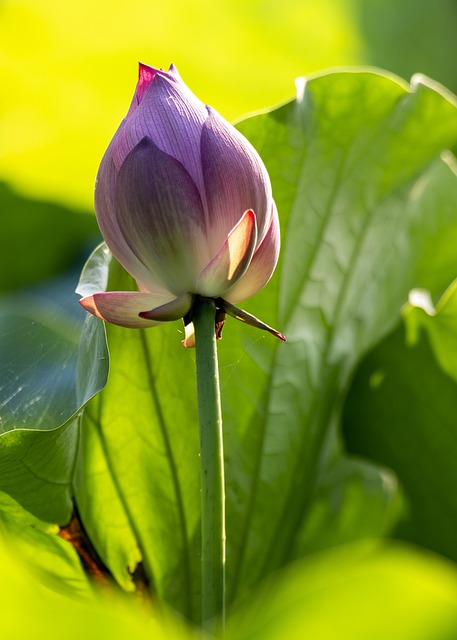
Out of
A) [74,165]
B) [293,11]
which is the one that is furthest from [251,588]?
[293,11]

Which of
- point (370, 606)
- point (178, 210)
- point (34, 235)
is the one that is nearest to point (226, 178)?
point (178, 210)

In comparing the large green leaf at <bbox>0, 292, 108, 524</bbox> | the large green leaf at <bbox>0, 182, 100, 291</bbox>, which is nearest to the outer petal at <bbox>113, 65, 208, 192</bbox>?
Answer: the large green leaf at <bbox>0, 292, 108, 524</bbox>

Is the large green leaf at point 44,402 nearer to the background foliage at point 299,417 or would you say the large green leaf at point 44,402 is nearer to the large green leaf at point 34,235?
the background foliage at point 299,417

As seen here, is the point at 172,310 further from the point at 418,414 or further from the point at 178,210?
the point at 418,414

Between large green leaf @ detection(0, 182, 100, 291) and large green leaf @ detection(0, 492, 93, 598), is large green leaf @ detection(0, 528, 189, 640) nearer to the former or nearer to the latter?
large green leaf @ detection(0, 492, 93, 598)

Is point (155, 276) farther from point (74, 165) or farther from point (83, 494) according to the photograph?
point (74, 165)

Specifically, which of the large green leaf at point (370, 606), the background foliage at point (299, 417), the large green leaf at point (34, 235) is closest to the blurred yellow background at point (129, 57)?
the large green leaf at point (34, 235)
